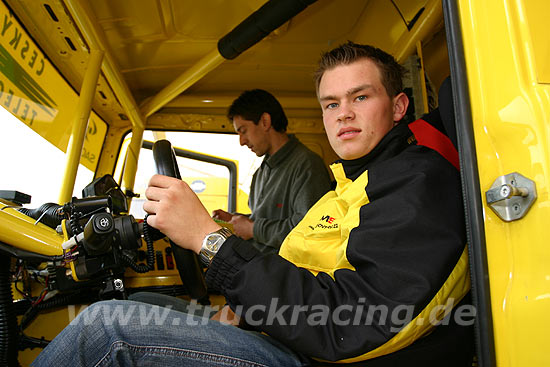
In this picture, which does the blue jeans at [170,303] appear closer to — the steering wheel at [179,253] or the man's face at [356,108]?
the steering wheel at [179,253]

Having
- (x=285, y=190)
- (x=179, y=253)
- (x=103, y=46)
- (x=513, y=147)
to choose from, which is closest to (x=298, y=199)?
(x=285, y=190)

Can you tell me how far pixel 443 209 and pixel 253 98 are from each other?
1832 millimetres

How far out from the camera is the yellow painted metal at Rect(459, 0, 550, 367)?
2.23ft

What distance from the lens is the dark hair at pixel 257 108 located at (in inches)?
97.0

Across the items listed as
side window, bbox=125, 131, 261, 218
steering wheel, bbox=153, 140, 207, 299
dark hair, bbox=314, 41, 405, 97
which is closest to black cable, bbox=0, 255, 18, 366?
steering wheel, bbox=153, 140, 207, 299

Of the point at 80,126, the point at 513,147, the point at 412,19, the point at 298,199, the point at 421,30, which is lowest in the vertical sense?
the point at 513,147

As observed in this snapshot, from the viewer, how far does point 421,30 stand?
1.99 metres

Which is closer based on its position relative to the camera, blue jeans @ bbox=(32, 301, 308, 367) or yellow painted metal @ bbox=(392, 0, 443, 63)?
blue jeans @ bbox=(32, 301, 308, 367)

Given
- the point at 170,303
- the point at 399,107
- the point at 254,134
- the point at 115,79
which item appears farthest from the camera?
the point at 254,134

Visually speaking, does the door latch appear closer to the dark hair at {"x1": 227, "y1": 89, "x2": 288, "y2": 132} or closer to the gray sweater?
the gray sweater

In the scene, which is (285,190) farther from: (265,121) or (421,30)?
A: (421,30)

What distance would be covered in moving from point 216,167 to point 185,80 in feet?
3.14

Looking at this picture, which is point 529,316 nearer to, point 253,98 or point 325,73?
point 325,73

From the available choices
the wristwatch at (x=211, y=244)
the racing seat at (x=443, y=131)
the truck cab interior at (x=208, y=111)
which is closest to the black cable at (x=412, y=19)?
the truck cab interior at (x=208, y=111)
